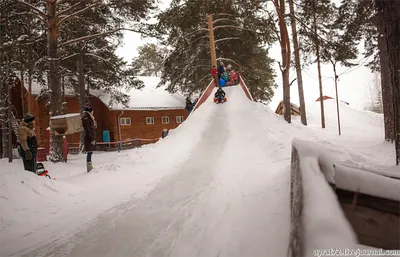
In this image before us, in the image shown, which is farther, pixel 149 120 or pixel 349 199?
pixel 149 120

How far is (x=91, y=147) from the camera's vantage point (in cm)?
711

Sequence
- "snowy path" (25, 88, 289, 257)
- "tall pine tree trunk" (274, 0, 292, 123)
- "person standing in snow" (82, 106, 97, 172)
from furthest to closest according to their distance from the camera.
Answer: "tall pine tree trunk" (274, 0, 292, 123), "person standing in snow" (82, 106, 97, 172), "snowy path" (25, 88, 289, 257)

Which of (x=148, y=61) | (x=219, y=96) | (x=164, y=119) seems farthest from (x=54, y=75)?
(x=148, y=61)

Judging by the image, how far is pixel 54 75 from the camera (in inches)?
406

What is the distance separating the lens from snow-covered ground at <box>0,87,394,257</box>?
289cm

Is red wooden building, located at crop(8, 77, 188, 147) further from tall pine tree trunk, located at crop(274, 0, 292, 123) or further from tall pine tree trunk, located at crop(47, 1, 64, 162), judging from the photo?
tall pine tree trunk, located at crop(274, 0, 292, 123)

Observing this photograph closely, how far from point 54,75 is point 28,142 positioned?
185 inches

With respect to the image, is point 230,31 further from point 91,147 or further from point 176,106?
point 91,147

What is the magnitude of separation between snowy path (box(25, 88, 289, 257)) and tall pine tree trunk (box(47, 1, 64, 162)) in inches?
297

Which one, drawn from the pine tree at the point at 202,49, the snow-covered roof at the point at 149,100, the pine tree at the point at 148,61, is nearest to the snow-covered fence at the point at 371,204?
the pine tree at the point at 202,49

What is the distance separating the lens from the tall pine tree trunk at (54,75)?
10.1 meters

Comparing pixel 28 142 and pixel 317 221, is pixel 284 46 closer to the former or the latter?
pixel 28 142

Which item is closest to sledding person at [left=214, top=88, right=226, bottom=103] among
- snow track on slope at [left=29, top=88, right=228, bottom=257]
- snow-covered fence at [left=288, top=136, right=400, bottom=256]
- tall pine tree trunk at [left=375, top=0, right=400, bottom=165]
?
snow track on slope at [left=29, top=88, right=228, bottom=257]

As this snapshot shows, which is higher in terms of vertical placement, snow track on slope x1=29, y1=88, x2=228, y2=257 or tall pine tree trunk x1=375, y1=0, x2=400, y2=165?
tall pine tree trunk x1=375, y1=0, x2=400, y2=165
